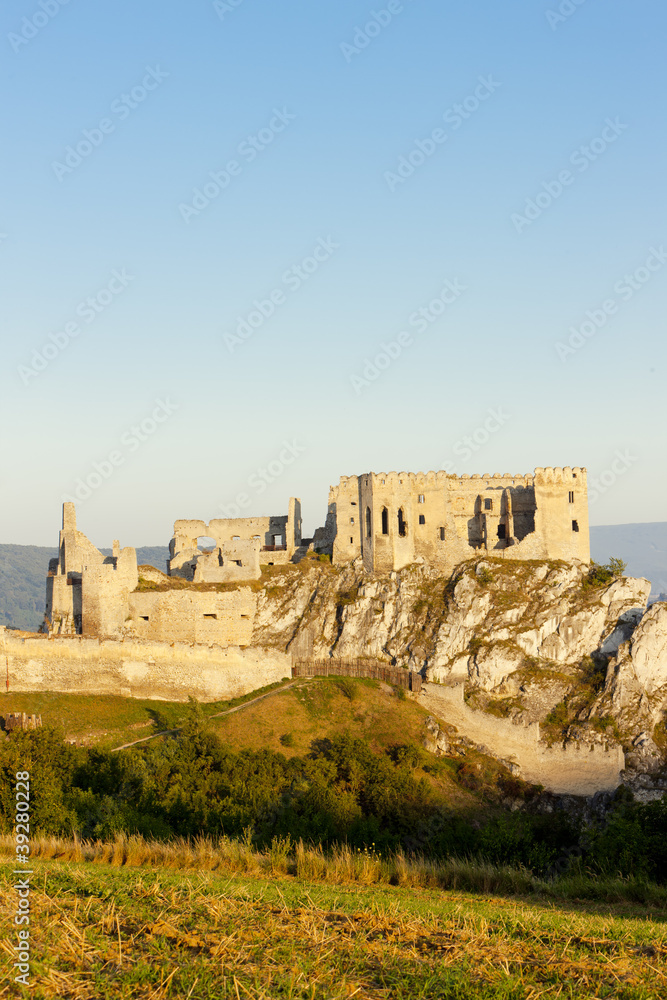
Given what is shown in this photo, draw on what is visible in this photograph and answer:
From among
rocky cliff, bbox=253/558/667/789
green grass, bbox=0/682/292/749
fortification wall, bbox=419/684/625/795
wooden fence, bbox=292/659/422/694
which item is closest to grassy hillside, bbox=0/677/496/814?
green grass, bbox=0/682/292/749

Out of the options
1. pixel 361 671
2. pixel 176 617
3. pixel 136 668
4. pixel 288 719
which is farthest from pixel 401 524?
pixel 136 668

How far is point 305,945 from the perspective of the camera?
6.91 metres

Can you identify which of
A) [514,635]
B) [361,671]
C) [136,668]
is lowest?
[361,671]

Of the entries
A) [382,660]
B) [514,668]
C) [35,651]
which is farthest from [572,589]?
[35,651]

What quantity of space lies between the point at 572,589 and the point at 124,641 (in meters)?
23.3

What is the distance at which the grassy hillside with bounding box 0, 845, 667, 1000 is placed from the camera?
6109mm

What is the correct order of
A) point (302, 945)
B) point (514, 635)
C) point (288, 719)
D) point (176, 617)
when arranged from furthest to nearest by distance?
point (514, 635) < point (176, 617) < point (288, 719) < point (302, 945)

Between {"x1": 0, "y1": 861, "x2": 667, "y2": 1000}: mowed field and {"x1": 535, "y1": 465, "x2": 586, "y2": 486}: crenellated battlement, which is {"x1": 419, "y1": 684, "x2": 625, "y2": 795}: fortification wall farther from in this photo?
{"x1": 0, "y1": 861, "x2": 667, "y2": 1000}: mowed field

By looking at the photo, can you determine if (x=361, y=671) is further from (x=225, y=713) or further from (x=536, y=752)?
(x=225, y=713)

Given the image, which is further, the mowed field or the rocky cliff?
the rocky cliff

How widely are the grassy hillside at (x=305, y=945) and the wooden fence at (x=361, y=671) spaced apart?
95.1 feet

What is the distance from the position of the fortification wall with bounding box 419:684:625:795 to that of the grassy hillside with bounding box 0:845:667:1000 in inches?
1120

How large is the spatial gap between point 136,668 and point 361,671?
449 inches

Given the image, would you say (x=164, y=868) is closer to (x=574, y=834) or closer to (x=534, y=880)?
(x=534, y=880)
